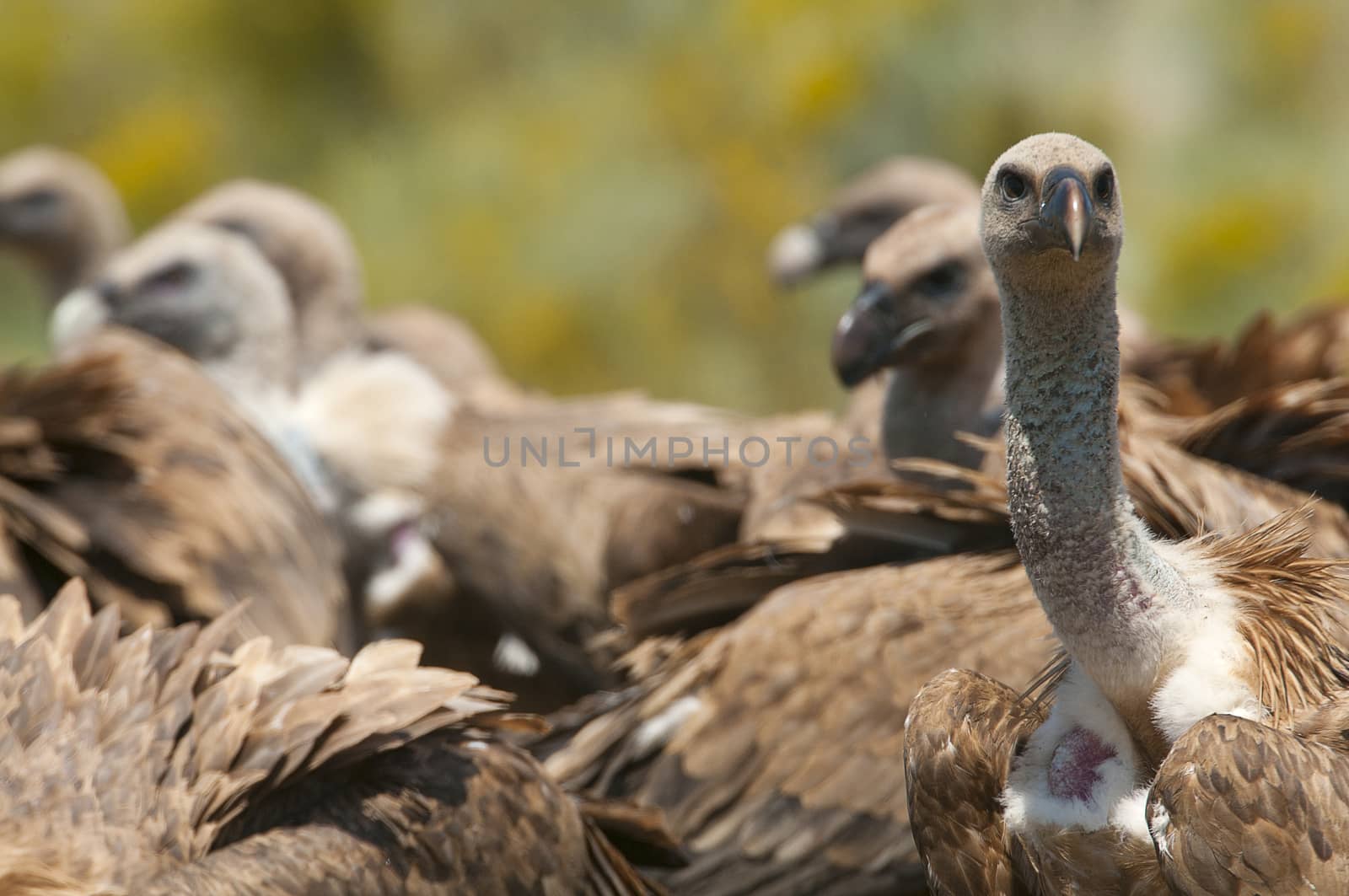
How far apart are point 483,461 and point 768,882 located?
2.30 metres

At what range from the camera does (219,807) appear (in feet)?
8.22

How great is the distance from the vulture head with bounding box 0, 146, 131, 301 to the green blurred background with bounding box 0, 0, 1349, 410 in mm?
3175

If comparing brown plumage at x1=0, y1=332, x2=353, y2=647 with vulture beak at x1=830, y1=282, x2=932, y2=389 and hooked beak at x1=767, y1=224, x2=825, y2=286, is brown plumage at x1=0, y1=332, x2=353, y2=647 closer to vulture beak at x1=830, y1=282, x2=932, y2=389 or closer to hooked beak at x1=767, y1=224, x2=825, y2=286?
vulture beak at x1=830, y1=282, x2=932, y2=389

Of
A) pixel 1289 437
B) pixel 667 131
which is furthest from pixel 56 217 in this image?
pixel 1289 437

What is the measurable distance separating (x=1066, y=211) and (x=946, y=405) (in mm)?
2008

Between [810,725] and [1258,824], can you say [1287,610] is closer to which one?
[1258,824]

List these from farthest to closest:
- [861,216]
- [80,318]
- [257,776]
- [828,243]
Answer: [828,243]
[861,216]
[80,318]
[257,776]

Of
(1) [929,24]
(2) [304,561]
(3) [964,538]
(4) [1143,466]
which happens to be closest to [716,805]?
(3) [964,538]

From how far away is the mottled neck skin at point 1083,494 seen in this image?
7.11ft

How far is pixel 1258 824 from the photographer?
78.8 inches

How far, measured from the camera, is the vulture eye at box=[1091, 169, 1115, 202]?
215cm

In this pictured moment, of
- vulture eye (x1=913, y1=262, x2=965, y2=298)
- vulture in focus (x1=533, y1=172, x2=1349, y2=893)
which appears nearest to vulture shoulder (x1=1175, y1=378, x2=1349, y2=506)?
vulture in focus (x1=533, y1=172, x2=1349, y2=893)

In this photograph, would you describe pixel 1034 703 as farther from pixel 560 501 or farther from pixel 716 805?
pixel 560 501

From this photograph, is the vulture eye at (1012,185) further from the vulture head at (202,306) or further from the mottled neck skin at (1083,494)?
the vulture head at (202,306)
